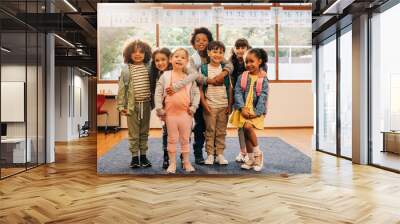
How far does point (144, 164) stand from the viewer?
18.0 feet

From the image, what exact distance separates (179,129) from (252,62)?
137 cm

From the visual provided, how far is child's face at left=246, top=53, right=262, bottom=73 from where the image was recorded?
5.48 meters

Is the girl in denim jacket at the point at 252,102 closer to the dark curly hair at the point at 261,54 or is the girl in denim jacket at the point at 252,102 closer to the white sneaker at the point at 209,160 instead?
the dark curly hair at the point at 261,54

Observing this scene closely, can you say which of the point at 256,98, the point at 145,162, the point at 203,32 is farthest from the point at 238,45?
the point at 145,162

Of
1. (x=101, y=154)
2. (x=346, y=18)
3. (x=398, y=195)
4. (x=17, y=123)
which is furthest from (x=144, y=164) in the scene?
(x=346, y=18)

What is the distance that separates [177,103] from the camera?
5324mm

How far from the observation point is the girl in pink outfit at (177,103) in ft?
17.5

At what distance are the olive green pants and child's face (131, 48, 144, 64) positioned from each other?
59 cm

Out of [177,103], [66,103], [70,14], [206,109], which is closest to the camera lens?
[177,103]

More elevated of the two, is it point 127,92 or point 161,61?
point 161,61

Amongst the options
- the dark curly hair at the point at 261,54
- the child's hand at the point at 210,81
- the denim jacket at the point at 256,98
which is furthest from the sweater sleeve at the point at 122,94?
the dark curly hair at the point at 261,54

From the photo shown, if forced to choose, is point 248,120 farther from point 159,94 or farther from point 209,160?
point 159,94

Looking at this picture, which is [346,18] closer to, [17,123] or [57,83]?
[17,123]

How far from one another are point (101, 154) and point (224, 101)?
191 centimetres
